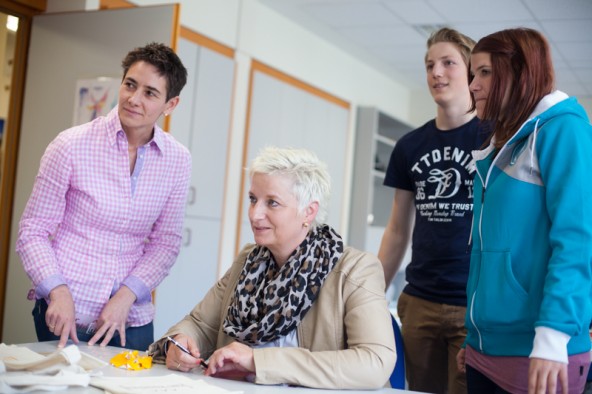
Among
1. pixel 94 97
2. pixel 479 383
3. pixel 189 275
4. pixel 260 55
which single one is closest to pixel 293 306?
pixel 479 383

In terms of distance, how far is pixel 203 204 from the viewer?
493 centimetres

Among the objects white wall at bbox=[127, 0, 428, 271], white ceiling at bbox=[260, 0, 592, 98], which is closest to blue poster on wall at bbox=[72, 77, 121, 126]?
white wall at bbox=[127, 0, 428, 271]

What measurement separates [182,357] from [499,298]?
31.0 inches

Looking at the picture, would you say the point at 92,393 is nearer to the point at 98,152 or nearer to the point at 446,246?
the point at 98,152

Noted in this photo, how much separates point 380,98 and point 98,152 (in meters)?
6.07

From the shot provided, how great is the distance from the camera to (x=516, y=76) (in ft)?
5.39

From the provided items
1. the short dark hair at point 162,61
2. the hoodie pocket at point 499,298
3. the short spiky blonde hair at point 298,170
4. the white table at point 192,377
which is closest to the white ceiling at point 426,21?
the short dark hair at point 162,61

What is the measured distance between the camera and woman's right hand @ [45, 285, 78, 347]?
1.96 metres

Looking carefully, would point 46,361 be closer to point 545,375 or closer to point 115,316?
point 115,316

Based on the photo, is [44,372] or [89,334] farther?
[89,334]

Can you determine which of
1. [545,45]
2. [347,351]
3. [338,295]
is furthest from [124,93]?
[545,45]

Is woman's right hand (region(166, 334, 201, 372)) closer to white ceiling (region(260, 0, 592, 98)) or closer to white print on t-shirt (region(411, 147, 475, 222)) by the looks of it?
white print on t-shirt (region(411, 147, 475, 222))

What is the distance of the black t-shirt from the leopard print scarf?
468 millimetres

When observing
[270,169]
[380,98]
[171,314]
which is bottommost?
[171,314]
